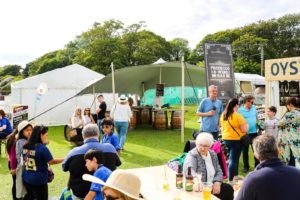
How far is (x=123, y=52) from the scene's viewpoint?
32219mm

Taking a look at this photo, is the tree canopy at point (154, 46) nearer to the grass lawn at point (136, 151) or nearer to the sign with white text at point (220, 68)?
the grass lawn at point (136, 151)

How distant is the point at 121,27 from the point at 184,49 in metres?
21.7

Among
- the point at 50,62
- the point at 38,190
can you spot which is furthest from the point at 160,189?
the point at 50,62

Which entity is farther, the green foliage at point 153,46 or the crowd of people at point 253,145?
the green foliage at point 153,46

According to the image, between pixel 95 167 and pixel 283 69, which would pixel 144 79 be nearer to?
pixel 283 69

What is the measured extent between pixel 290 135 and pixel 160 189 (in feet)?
9.42

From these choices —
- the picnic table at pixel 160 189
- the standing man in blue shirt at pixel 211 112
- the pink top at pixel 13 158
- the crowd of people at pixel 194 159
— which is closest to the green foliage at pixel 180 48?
the standing man in blue shirt at pixel 211 112

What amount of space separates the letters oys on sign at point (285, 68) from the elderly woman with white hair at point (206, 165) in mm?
3331

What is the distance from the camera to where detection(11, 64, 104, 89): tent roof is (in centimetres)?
1371

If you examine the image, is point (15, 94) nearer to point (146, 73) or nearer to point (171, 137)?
point (146, 73)

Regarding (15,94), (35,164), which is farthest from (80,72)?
(35,164)

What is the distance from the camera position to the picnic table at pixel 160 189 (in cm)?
274

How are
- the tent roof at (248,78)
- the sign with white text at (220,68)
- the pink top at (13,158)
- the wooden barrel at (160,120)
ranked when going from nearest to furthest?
1. the pink top at (13,158)
2. the sign with white text at (220,68)
3. the wooden barrel at (160,120)
4. the tent roof at (248,78)

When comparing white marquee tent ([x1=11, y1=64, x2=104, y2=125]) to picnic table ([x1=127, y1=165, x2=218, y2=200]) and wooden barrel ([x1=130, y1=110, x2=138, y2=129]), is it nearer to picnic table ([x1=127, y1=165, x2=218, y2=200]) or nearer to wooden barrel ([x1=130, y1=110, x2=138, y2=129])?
wooden barrel ([x1=130, y1=110, x2=138, y2=129])
